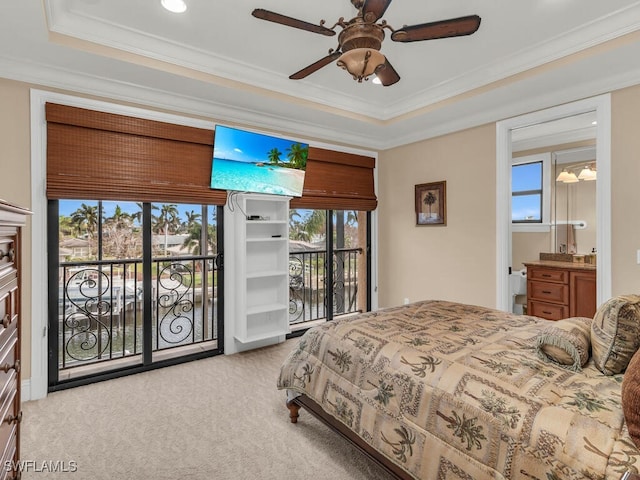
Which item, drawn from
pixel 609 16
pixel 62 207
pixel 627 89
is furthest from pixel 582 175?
pixel 62 207

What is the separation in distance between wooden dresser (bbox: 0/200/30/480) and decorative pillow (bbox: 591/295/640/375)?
2287 mm

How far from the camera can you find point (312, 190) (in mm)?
4301

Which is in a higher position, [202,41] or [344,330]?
[202,41]

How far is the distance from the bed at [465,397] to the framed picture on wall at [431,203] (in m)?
2.08

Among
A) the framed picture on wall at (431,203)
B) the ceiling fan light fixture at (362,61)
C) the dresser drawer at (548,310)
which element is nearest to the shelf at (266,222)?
the framed picture on wall at (431,203)

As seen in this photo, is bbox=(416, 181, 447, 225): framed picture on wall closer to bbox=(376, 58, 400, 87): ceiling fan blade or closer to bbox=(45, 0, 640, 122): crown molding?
bbox=(45, 0, 640, 122): crown molding

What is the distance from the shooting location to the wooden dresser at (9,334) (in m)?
1.15

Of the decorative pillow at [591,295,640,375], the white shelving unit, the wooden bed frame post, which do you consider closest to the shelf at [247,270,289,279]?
the white shelving unit

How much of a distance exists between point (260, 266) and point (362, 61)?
2621 millimetres

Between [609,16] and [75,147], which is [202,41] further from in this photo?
[609,16]

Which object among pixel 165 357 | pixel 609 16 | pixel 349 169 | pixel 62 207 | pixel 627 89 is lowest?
pixel 165 357

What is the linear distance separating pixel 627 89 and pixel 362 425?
3379 millimetres

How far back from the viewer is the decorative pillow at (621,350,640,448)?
104cm

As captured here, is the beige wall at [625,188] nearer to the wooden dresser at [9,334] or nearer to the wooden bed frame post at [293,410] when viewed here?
the wooden bed frame post at [293,410]
